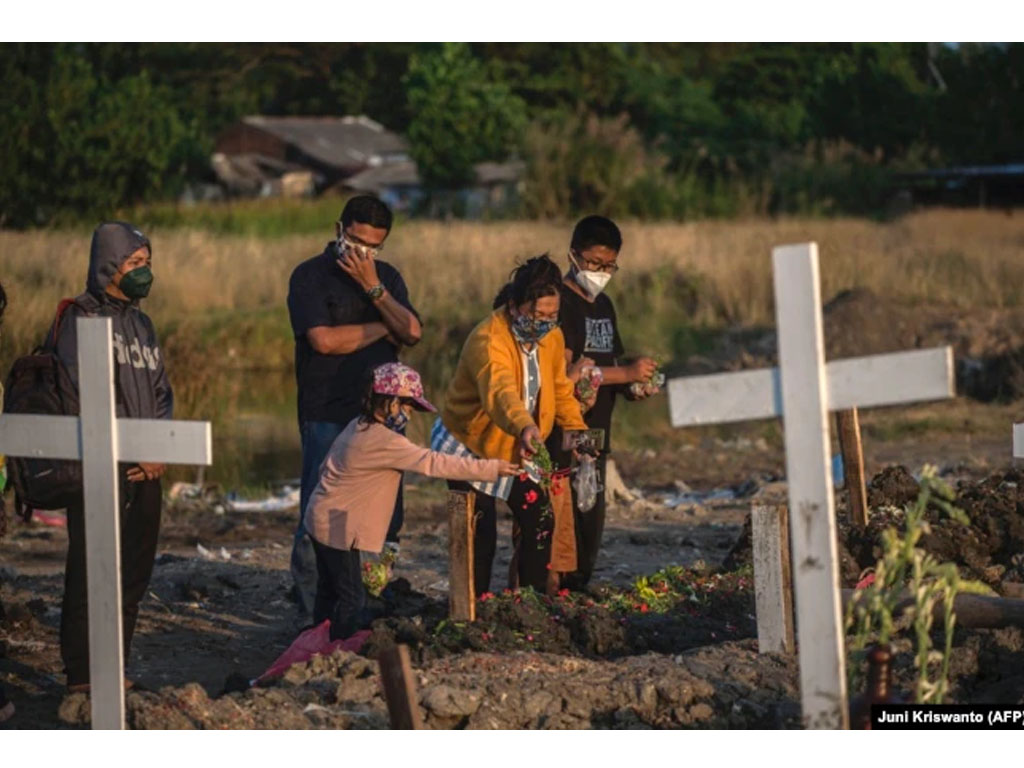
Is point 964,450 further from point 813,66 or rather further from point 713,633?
point 813,66

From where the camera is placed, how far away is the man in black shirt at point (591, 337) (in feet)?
29.0

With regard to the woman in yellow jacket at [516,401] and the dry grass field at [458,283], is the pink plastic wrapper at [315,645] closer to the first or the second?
the woman in yellow jacket at [516,401]

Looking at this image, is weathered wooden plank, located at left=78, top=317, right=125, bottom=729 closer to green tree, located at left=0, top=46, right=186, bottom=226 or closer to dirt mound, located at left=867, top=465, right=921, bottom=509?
dirt mound, located at left=867, top=465, right=921, bottom=509

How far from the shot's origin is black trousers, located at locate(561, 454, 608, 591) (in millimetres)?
8875

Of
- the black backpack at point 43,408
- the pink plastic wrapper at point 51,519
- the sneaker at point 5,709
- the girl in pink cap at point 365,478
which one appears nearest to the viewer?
the black backpack at point 43,408

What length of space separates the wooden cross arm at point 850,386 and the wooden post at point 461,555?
204 cm

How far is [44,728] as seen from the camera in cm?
684

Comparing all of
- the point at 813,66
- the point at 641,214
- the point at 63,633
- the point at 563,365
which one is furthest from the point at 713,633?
the point at 813,66

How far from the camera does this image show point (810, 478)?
544 centimetres

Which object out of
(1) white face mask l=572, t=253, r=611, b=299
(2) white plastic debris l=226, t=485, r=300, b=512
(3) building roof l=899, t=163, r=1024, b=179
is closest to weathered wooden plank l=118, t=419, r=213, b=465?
(1) white face mask l=572, t=253, r=611, b=299

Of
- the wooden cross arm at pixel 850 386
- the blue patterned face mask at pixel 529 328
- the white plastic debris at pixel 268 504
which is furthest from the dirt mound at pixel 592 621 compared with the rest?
the white plastic debris at pixel 268 504

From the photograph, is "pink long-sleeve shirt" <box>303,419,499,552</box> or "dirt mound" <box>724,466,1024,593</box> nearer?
"pink long-sleeve shirt" <box>303,419,499,552</box>

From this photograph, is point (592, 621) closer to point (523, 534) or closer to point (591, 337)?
point (523, 534)

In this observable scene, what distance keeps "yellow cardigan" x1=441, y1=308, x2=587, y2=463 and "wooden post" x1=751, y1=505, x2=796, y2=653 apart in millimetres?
1306
